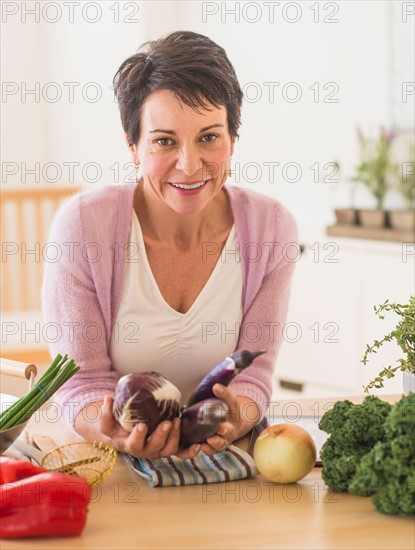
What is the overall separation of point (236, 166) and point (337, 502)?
3.23m

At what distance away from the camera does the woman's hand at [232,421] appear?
142 cm

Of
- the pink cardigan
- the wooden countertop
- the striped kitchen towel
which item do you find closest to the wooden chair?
the pink cardigan

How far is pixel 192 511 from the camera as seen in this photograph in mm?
1328

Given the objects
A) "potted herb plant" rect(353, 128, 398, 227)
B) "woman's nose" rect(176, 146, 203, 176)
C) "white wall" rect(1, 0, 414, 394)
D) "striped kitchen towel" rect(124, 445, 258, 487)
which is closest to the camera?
"striped kitchen towel" rect(124, 445, 258, 487)

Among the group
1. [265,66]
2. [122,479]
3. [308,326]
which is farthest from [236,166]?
A: [122,479]

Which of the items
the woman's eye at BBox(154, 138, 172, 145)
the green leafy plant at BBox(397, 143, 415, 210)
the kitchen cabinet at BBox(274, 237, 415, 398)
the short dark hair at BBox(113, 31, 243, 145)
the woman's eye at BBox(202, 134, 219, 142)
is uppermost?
the short dark hair at BBox(113, 31, 243, 145)

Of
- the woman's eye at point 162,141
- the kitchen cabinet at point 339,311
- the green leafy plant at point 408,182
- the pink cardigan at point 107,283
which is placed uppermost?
the woman's eye at point 162,141

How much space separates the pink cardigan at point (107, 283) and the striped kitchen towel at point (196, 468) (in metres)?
0.19

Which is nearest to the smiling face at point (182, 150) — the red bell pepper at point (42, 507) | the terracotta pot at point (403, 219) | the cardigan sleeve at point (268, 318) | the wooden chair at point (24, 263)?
the cardigan sleeve at point (268, 318)

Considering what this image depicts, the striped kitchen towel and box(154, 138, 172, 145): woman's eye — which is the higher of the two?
box(154, 138, 172, 145): woman's eye

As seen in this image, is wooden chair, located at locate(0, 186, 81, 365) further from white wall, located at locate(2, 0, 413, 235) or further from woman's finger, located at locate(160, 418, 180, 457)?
woman's finger, located at locate(160, 418, 180, 457)

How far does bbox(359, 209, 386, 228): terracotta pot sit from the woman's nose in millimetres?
2182

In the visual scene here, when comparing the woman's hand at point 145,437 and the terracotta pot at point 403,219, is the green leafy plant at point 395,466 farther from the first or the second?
the terracotta pot at point 403,219

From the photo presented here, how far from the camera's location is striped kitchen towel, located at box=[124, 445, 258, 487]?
4.70ft
